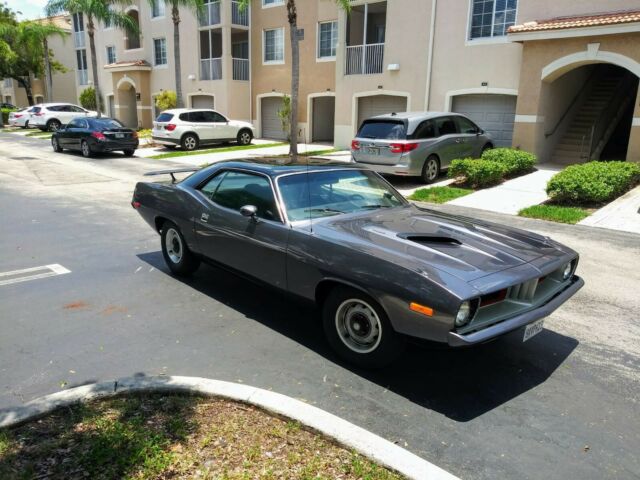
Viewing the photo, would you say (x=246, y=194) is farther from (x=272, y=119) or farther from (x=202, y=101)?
(x=202, y=101)

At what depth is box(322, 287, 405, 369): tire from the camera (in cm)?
376

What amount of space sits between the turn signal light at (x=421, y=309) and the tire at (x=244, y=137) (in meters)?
21.2

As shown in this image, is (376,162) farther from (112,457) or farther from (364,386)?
(112,457)

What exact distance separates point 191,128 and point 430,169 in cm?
1170

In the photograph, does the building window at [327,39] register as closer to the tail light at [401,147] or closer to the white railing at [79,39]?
the tail light at [401,147]

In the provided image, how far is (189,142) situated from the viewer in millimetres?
21750

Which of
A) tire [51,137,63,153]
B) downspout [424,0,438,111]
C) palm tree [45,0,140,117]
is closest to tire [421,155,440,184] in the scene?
downspout [424,0,438,111]

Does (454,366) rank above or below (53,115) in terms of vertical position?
below

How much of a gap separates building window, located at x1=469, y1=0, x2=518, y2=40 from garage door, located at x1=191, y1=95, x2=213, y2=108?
15.8 metres

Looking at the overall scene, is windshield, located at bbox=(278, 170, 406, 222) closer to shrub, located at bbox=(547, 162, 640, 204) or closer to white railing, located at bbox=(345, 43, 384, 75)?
shrub, located at bbox=(547, 162, 640, 204)

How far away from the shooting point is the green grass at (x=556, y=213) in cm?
975

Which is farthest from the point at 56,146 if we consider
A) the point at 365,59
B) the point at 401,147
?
the point at 401,147

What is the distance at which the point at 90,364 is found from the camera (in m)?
4.02

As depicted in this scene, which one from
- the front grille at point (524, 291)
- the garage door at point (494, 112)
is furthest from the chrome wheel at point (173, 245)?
the garage door at point (494, 112)
